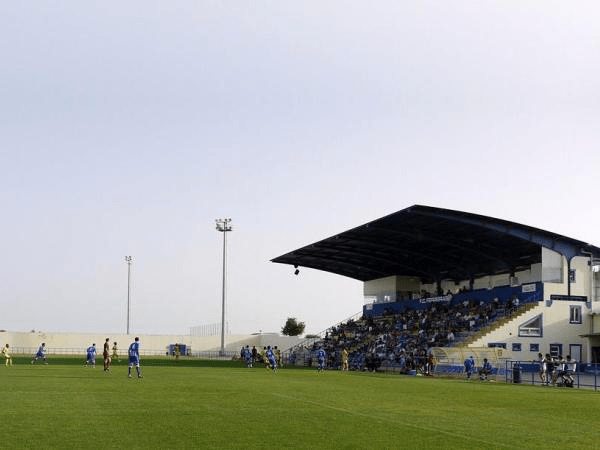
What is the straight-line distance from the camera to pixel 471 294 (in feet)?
209

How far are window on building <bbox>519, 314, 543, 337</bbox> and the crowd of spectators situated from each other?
1608mm

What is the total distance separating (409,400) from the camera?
24.3 metres

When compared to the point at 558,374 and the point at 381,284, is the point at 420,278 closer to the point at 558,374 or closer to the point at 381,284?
the point at 381,284

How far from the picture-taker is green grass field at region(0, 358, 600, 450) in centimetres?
1416

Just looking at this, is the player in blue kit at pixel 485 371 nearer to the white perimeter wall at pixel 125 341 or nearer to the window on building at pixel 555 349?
the window on building at pixel 555 349

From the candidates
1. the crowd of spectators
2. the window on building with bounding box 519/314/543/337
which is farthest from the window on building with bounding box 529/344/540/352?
the crowd of spectators

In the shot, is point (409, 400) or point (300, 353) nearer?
point (409, 400)

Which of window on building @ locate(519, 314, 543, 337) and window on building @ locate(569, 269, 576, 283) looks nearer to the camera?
window on building @ locate(519, 314, 543, 337)

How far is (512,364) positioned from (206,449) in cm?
3177

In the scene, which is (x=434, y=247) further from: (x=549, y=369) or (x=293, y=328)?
(x=293, y=328)

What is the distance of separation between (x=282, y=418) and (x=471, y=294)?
4780 centimetres

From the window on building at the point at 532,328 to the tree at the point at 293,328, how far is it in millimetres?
68413

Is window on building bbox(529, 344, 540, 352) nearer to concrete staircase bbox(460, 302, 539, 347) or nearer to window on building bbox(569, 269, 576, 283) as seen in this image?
concrete staircase bbox(460, 302, 539, 347)

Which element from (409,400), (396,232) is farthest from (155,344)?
(409,400)
